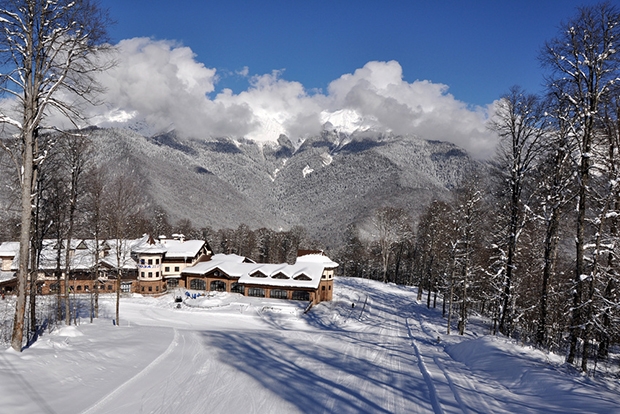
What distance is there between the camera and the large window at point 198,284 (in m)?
49.3

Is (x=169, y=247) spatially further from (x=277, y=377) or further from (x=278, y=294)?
(x=277, y=377)

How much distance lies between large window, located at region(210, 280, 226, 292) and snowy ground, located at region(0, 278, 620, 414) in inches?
1270

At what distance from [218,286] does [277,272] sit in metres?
9.34

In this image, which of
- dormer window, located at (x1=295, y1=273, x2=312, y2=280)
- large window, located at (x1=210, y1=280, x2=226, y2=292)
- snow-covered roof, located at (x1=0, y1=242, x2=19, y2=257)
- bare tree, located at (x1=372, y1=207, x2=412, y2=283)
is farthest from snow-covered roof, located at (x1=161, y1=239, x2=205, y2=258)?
bare tree, located at (x1=372, y1=207, x2=412, y2=283)

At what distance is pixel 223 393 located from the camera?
934 centimetres

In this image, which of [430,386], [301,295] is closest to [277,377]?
[430,386]

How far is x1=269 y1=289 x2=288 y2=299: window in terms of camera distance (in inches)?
1738

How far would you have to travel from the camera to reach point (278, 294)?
4441 centimetres

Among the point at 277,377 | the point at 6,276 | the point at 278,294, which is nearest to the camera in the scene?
the point at 277,377

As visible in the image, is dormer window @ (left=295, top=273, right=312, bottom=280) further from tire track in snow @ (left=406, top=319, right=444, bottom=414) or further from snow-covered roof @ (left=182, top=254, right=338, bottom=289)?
tire track in snow @ (left=406, top=319, right=444, bottom=414)

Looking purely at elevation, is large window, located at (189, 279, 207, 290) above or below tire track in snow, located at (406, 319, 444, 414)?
below

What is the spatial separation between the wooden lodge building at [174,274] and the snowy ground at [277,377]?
27274 mm

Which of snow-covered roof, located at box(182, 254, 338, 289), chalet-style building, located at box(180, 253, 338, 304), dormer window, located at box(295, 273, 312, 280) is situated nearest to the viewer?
chalet-style building, located at box(180, 253, 338, 304)

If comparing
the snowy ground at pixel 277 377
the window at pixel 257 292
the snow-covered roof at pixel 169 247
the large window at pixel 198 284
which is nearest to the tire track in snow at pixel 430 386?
the snowy ground at pixel 277 377
